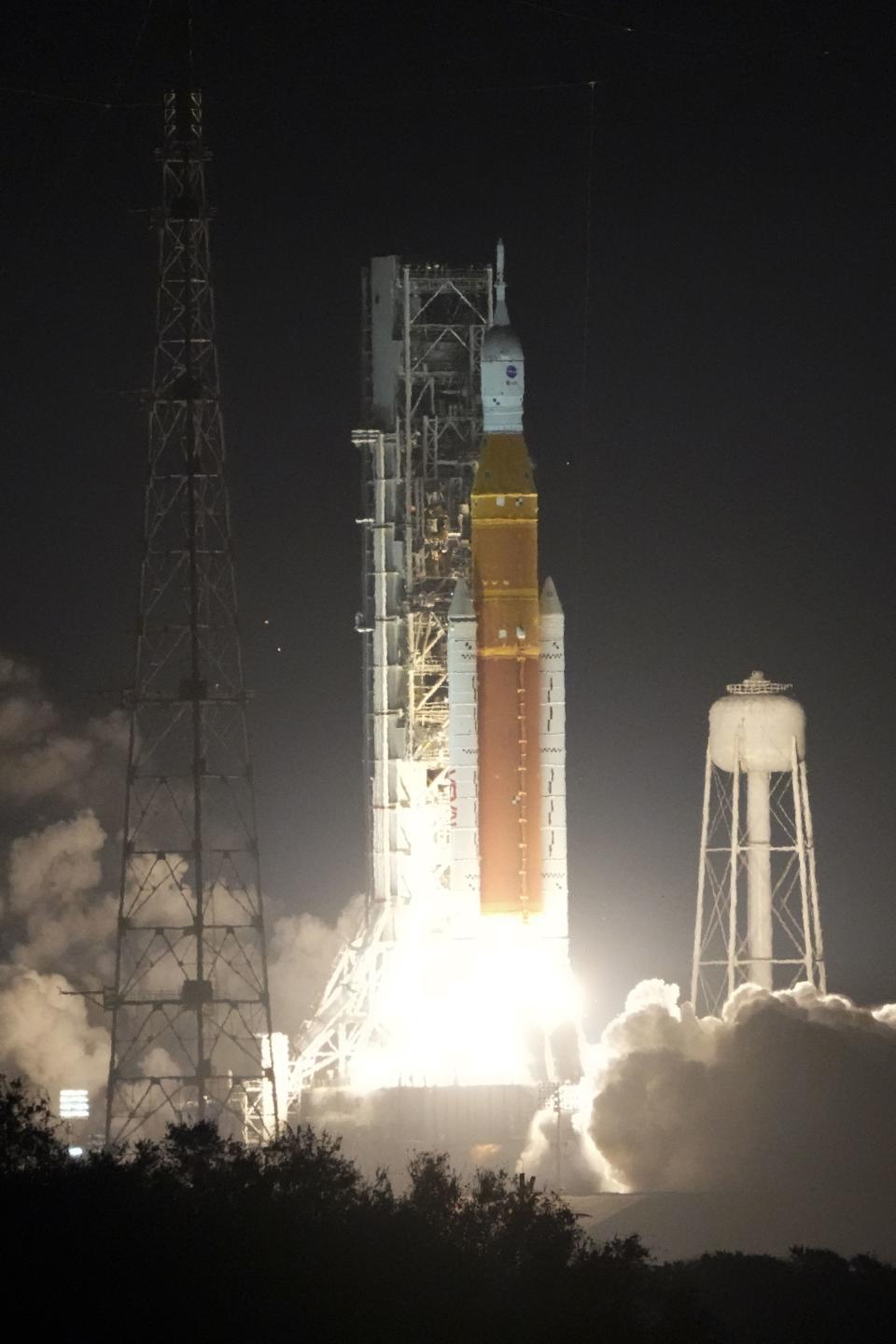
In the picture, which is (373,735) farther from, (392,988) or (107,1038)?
(107,1038)

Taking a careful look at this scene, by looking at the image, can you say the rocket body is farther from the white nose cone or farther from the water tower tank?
the water tower tank

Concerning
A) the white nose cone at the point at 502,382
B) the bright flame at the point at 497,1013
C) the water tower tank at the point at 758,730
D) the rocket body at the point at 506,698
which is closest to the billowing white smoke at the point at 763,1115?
the bright flame at the point at 497,1013

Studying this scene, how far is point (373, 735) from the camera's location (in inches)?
3191

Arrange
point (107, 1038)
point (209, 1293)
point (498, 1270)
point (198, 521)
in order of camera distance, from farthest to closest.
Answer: point (107, 1038) < point (198, 521) < point (498, 1270) < point (209, 1293)

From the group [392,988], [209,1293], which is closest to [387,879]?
[392,988]

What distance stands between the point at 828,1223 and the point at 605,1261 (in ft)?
50.6

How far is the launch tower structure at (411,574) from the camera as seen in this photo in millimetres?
80625

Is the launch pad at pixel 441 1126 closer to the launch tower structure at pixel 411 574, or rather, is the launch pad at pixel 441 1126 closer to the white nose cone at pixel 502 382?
the launch tower structure at pixel 411 574

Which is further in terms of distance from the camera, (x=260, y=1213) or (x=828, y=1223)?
(x=828, y=1223)

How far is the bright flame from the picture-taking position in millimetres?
77875

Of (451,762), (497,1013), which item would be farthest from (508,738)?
(497,1013)

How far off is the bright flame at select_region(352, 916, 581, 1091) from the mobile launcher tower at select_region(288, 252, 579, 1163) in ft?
0.13

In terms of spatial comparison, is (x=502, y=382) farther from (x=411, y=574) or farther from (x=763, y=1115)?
(x=763, y=1115)

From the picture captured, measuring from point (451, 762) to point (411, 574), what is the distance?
14.7 feet
